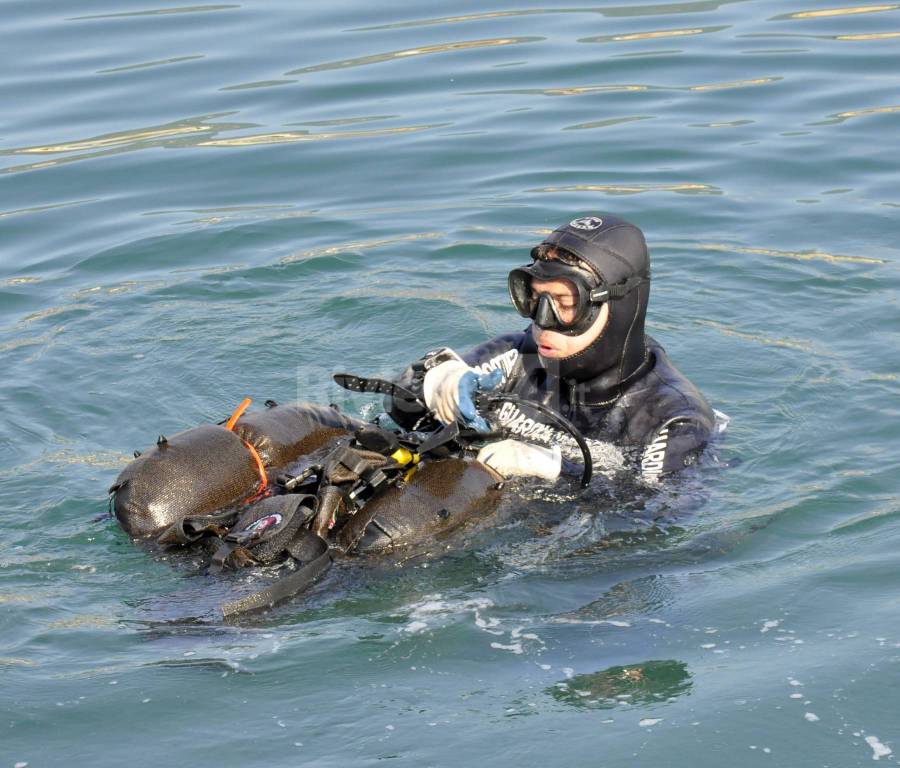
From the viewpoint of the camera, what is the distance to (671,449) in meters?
5.54

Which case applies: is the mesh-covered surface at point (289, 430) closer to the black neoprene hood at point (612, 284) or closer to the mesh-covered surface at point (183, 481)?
the mesh-covered surface at point (183, 481)

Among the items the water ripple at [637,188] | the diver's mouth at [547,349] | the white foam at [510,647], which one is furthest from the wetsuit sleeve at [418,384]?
the water ripple at [637,188]

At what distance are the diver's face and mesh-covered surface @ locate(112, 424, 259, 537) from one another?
1.34 meters

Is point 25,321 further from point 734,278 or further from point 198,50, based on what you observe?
point 198,50

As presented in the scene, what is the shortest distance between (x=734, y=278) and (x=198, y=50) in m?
7.39

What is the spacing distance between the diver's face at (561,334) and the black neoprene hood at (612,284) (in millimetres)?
30

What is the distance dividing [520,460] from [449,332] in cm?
287

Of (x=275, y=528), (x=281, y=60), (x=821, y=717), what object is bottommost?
(x=821, y=717)

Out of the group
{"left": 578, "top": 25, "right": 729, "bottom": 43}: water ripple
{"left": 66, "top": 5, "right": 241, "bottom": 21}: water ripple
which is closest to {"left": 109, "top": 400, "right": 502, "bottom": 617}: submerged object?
{"left": 578, "top": 25, "right": 729, "bottom": 43}: water ripple

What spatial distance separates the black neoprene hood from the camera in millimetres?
5629

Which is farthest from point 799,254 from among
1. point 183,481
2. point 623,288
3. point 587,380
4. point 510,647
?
point 183,481

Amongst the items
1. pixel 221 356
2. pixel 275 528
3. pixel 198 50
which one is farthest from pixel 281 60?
pixel 275 528

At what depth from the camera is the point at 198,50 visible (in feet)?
45.7

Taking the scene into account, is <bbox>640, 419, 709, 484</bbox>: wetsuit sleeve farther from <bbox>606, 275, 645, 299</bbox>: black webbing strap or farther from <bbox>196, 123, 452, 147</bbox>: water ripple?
<bbox>196, 123, 452, 147</bbox>: water ripple
